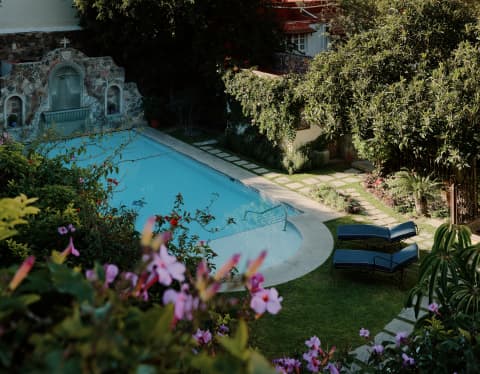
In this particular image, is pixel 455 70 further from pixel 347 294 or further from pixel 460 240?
pixel 460 240

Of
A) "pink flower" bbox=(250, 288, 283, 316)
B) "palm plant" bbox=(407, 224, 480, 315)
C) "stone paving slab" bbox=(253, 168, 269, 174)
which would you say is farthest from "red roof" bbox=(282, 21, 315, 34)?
"pink flower" bbox=(250, 288, 283, 316)

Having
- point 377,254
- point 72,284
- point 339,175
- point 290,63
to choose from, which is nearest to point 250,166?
point 339,175

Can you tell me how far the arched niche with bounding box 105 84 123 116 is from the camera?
86.6 ft

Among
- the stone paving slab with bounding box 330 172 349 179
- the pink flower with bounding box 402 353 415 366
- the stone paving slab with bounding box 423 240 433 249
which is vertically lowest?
the stone paving slab with bounding box 423 240 433 249

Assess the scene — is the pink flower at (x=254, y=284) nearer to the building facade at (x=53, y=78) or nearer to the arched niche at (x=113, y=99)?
the building facade at (x=53, y=78)

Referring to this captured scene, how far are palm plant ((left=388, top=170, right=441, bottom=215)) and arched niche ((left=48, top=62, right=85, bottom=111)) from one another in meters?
12.8

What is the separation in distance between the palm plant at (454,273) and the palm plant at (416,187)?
790 centimetres

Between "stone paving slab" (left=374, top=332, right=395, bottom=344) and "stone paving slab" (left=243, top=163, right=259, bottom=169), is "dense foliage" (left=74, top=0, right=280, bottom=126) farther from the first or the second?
"stone paving slab" (left=374, top=332, right=395, bottom=344)

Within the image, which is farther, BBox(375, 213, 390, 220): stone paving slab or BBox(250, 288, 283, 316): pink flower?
BBox(375, 213, 390, 220): stone paving slab

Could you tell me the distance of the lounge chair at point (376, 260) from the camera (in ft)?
44.0

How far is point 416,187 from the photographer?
17.1 metres

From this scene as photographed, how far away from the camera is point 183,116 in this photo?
26703mm

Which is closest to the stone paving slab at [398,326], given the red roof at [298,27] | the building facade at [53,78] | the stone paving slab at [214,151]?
the stone paving slab at [214,151]

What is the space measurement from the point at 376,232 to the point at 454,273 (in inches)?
257
